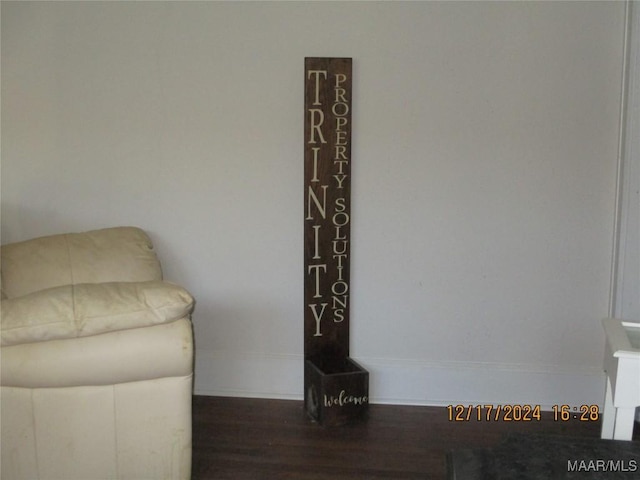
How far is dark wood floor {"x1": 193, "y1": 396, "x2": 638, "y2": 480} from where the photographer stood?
2.44 m

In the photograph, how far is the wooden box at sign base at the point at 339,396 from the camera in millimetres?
2809

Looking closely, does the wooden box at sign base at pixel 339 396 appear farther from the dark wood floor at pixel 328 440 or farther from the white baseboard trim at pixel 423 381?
the white baseboard trim at pixel 423 381

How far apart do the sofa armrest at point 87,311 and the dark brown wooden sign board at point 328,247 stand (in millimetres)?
1028

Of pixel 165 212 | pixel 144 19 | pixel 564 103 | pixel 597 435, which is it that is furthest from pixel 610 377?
pixel 144 19

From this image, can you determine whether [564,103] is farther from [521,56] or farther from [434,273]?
[434,273]

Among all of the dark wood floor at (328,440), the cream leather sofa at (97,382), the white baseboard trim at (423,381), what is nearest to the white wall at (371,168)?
the white baseboard trim at (423,381)

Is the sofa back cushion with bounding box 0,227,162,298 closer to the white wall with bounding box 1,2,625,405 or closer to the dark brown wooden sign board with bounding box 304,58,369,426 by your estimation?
the white wall with bounding box 1,2,625,405

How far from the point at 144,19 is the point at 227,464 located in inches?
80.0

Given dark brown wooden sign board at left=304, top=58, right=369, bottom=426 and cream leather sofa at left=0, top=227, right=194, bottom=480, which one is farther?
dark brown wooden sign board at left=304, top=58, right=369, bottom=426

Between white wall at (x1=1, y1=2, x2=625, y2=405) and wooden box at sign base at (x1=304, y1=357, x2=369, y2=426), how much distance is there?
263mm
